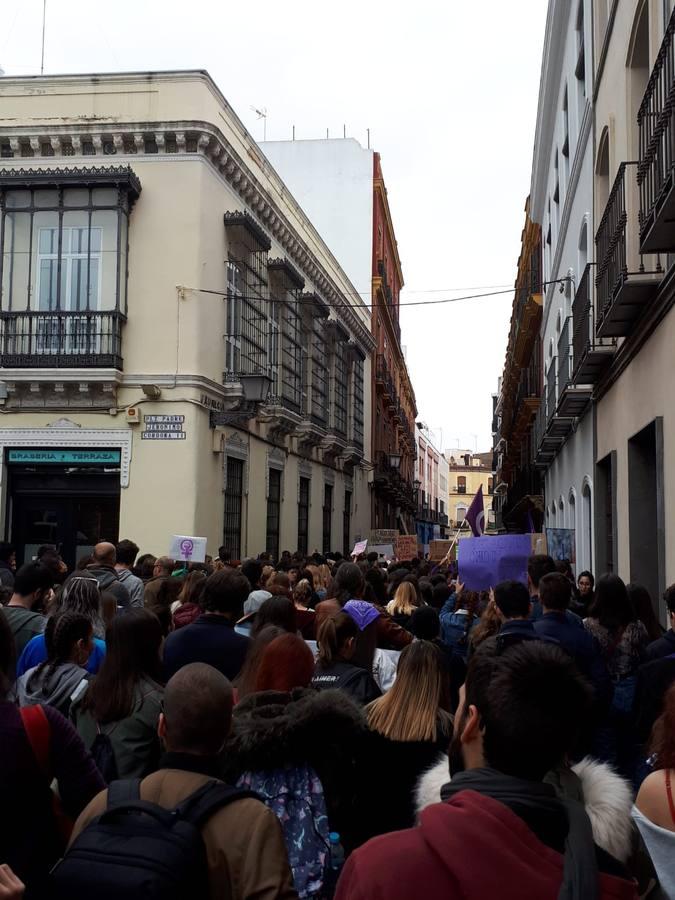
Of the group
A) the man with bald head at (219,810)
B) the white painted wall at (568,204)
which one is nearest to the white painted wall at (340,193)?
the white painted wall at (568,204)

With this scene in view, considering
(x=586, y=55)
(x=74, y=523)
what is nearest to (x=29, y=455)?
(x=74, y=523)

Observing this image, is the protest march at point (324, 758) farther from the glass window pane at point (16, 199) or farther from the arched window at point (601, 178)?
the glass window pane at point (16, 199)

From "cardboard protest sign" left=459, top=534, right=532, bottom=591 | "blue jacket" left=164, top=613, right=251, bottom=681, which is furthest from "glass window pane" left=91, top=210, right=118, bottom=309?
"blue jacket" left=164, top=613, right=251, bottom=681

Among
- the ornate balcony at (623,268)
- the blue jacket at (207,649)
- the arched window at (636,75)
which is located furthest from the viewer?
the arched window at (636,75)

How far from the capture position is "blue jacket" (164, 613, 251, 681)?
5.45 metres

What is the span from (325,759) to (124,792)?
41.1 inches

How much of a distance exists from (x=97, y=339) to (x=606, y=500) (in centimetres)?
893

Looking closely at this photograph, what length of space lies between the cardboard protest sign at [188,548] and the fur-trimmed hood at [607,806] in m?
11.4

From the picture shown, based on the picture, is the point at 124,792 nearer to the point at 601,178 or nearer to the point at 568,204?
the point at 601,178

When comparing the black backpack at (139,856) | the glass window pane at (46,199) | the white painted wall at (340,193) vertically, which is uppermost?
the white painted wall at (340,193)

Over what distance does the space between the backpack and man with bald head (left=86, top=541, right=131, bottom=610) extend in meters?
4.72

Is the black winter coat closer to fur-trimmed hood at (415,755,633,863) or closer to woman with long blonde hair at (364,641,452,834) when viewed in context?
woman with long blonde hair at (364,641,452,834)

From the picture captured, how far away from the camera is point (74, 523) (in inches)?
715

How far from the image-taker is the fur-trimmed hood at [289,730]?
3.28 metres
